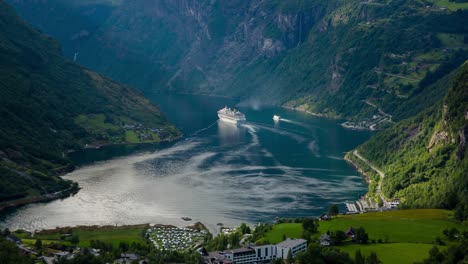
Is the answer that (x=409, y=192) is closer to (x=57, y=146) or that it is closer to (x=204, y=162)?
(x=204, y=162)

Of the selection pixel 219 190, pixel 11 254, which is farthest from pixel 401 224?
pixel 11 254

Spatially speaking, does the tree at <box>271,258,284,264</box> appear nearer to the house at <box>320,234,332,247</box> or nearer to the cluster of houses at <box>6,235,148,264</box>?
the house at <box>320,234,332,247</box>

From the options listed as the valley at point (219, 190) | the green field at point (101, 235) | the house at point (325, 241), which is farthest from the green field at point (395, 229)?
the green field at point (101, 235)

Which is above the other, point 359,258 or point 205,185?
point 205,185

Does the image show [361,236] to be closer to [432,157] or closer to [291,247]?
[291,247]

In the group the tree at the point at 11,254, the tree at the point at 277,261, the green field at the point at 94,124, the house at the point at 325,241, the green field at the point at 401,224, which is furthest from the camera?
the green field at the point at 94,124

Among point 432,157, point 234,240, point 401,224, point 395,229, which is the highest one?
point 432,157

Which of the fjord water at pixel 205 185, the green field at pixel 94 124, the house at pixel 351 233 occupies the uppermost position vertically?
the green field at pixel 94 124

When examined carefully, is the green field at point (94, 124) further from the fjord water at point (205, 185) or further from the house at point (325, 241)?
the house at point (325, 241)
